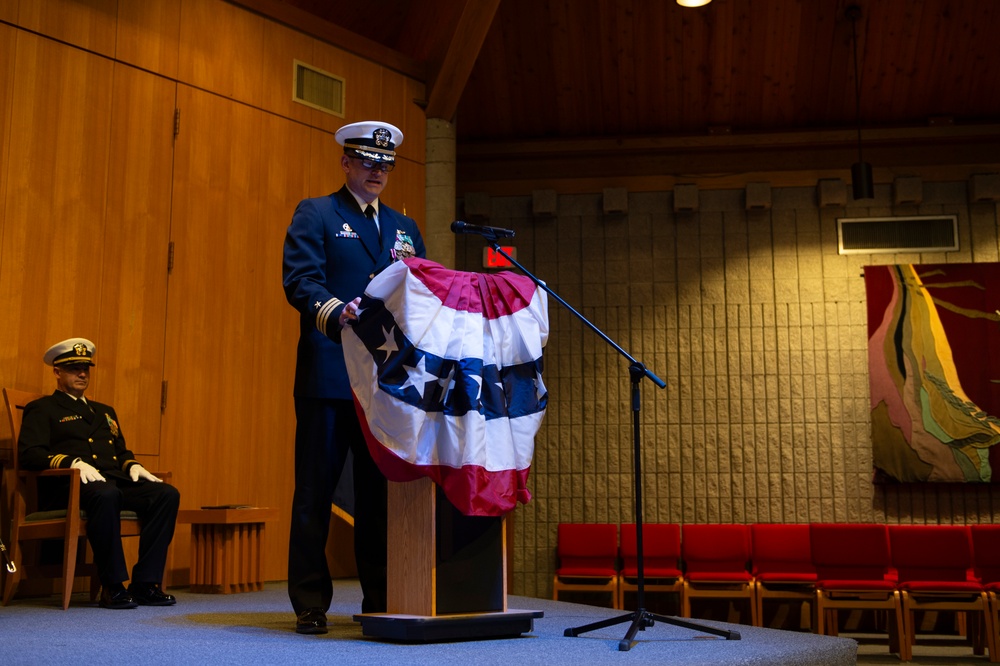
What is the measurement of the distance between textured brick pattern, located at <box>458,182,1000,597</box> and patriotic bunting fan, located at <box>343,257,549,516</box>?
5.50 m

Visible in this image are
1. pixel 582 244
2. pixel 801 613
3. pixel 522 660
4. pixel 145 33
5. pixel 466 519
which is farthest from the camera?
pixel 582 244

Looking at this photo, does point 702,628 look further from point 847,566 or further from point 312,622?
point 847,566

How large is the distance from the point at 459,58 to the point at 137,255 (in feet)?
8.75

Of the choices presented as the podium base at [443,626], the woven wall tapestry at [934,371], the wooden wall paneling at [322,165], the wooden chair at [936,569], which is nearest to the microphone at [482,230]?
the podium base at [443,626]

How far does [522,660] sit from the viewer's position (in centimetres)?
250

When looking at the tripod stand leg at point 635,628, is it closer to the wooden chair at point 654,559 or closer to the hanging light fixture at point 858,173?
the wooden chair at point 654,559

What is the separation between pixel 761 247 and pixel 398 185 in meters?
3.26

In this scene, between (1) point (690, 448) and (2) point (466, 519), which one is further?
(1) point (690, 448)

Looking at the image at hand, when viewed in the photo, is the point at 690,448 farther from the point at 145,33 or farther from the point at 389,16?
the point at 145,33

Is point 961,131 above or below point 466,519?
above

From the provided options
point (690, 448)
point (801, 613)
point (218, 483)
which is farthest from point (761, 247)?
point (218, 483)

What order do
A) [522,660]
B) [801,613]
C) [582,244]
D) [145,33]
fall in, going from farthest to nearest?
1. [582,244]
2. [801,613]
3. [145,33]
4. [522,660]

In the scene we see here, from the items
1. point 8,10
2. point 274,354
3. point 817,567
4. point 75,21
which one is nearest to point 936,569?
point 817,567

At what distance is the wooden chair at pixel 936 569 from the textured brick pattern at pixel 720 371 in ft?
3.03
